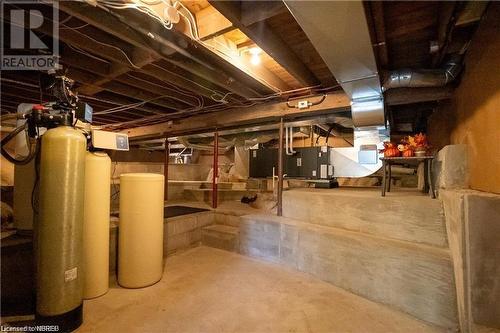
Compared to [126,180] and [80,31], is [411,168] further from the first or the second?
[80,31]

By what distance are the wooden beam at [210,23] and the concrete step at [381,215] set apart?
2.08 m

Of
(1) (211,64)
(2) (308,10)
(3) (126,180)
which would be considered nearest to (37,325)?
(3) (126,180)

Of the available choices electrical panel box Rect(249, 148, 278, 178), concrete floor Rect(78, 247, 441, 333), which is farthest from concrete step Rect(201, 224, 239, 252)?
electrical panel box Rect(249, 148, 278, 178)

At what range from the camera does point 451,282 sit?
1688mm

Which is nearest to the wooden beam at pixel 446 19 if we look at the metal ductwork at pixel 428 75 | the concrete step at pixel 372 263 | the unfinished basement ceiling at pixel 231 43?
the unfinished basement ceiling at pixel 231 43

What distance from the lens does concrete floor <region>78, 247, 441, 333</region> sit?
1.68 metres

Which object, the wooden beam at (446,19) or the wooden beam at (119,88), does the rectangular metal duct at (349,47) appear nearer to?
the wooden beam at (446,19)

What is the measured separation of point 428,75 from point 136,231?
3.18 metres

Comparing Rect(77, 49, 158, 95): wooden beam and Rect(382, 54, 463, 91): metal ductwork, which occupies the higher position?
Rect(77, 49, 158, 95): wooden beam

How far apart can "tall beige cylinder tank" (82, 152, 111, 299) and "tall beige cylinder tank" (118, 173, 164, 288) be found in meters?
0.17

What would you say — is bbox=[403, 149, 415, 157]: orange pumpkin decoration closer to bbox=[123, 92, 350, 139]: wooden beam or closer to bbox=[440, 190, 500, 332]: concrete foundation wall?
bbox=[123, 92, 350, 139]: wooden beam

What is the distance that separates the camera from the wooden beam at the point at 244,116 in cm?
280

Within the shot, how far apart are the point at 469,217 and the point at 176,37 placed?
8.03 feet

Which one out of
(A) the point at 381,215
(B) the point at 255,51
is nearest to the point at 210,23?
(B) the point at 255,51
